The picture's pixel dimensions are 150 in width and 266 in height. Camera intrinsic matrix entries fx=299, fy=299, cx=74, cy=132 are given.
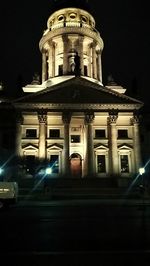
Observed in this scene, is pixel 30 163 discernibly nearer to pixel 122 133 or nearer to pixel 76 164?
pixel 76 164

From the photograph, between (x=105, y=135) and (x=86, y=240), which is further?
(x=105, y=135)

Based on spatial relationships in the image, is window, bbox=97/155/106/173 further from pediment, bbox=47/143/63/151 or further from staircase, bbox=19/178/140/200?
pediment, bbox=47/143/63/151

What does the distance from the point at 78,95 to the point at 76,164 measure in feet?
39.0

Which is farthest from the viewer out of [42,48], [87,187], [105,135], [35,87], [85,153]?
[42,48]

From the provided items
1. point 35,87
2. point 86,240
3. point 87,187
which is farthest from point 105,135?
point 86,240

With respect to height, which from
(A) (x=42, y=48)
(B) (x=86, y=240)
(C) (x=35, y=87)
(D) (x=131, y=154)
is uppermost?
(A) (x=42, y=48)

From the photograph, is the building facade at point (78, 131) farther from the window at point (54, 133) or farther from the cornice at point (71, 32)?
the cornice at point (71, 32)

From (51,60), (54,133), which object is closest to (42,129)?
(54,133)

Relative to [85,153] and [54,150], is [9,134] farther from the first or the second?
[85,153]

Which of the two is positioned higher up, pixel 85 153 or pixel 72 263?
pixel 85 153

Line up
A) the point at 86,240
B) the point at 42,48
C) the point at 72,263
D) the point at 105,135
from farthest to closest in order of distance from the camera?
the point at 42,48 < the point at 105,135 < the point at 86,240 < the point at 72,263

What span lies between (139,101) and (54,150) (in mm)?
15882

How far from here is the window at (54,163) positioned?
1911 inches

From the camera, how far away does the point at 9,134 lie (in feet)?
Answer: 171
